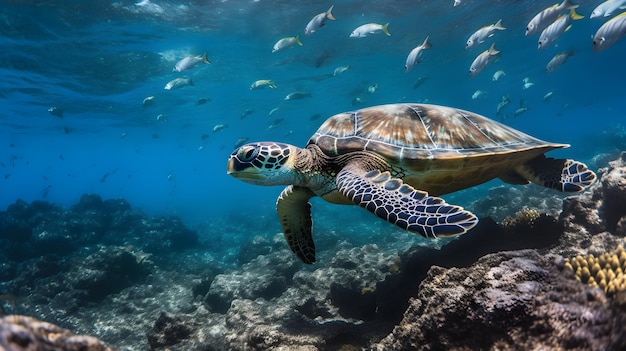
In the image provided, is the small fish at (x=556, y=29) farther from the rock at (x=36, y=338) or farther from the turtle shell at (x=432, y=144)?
the rock at (x=36, y=338)

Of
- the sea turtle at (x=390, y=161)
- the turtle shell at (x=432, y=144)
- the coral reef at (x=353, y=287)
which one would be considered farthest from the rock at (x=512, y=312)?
the turtle shell at (x=432, y=144)

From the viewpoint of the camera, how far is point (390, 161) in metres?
3.60

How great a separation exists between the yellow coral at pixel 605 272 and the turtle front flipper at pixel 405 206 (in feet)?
2.67

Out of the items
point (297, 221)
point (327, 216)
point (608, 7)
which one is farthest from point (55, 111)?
point (608, 7)

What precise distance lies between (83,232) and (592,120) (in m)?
157

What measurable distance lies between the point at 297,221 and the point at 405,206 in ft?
6.28

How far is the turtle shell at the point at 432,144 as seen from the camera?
3488 mm

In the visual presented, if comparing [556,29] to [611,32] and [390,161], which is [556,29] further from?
[390,161]

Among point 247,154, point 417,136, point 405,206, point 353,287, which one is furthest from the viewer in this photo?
point 353,287

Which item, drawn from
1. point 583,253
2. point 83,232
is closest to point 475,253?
point 583,253

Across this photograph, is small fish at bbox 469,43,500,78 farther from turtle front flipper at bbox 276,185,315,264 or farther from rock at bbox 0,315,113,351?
rock at bbox 0,315,113,351

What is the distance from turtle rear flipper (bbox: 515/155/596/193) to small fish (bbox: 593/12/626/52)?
2.74m

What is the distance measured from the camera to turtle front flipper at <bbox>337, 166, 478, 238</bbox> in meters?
2.24

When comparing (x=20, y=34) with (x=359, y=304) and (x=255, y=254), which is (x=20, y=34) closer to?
(x=255, y=254)
